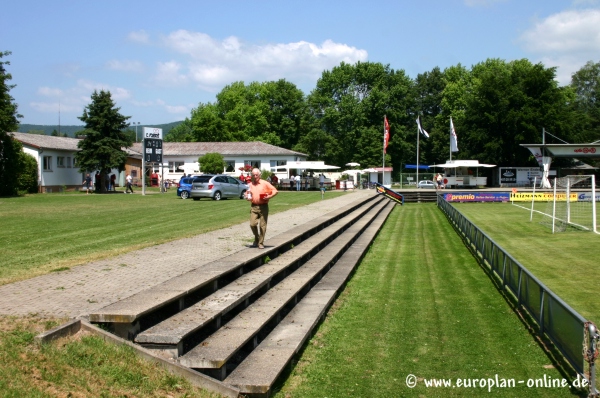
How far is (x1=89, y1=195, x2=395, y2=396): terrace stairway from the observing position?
19.8 feet

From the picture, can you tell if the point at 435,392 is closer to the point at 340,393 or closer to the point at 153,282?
the point at 340,393

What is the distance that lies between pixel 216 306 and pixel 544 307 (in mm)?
4345

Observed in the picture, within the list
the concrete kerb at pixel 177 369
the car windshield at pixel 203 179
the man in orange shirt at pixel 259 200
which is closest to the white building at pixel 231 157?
the car windshield at pixel 203 179

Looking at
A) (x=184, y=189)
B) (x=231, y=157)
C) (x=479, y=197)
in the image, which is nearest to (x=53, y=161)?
(x=184, y=189)

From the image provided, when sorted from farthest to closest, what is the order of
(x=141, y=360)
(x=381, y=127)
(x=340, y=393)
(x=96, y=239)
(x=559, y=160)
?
(x=381, y=127)
(x=559, y=160)
(x=96, y=239)
(x=340, y=393)
(x=141, y=360)

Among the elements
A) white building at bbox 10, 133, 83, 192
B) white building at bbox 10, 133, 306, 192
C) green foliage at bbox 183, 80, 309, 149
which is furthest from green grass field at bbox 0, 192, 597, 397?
green foliage at bbox 183, 80, 309, 149

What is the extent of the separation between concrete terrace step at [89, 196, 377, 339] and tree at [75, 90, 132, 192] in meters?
38.4

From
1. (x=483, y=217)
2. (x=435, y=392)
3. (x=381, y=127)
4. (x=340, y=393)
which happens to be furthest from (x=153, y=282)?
(x=381, y=127)

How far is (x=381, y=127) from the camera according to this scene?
8231 cm

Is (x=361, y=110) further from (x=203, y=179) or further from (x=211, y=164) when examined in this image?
(x=203, y=179)

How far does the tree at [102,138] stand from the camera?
4759 centimetres

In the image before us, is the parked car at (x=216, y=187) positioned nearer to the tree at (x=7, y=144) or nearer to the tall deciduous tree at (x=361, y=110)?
the tree at (x=7, y=144)

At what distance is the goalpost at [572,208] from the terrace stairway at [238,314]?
47.6 ft

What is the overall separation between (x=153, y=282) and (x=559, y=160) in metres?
66.8
